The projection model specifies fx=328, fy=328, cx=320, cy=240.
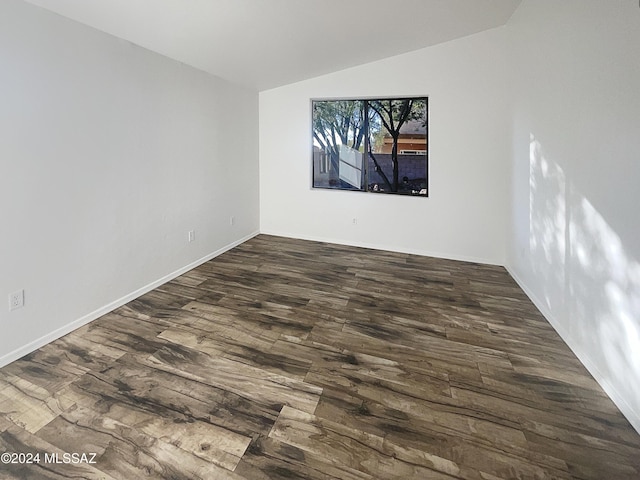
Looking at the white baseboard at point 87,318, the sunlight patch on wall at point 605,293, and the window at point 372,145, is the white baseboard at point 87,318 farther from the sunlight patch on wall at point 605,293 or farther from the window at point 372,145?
the sunlight patch on wall at point 605,293

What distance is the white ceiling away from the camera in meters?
2.46

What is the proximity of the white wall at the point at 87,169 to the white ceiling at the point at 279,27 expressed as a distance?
0.78ft

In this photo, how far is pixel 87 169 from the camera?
8.56 ft

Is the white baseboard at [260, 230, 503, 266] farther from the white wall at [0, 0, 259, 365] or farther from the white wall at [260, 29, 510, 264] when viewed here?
the white wall at [0, 0, 259, 365]

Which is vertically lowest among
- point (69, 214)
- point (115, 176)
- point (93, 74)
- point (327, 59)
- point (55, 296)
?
point (55, 296)

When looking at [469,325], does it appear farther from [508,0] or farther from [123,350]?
[508,0]

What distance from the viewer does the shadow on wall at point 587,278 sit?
173 cm

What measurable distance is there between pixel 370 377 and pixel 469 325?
114cm

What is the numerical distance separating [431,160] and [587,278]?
2693mm

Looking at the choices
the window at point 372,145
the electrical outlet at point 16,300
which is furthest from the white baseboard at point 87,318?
the window at point 372,145

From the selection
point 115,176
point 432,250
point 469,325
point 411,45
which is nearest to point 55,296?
point 115,176

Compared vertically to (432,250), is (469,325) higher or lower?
lower

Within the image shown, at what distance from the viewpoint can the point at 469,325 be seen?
2709 millimetres

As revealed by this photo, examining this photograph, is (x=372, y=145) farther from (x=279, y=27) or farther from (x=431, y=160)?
(x=279, y=27)
